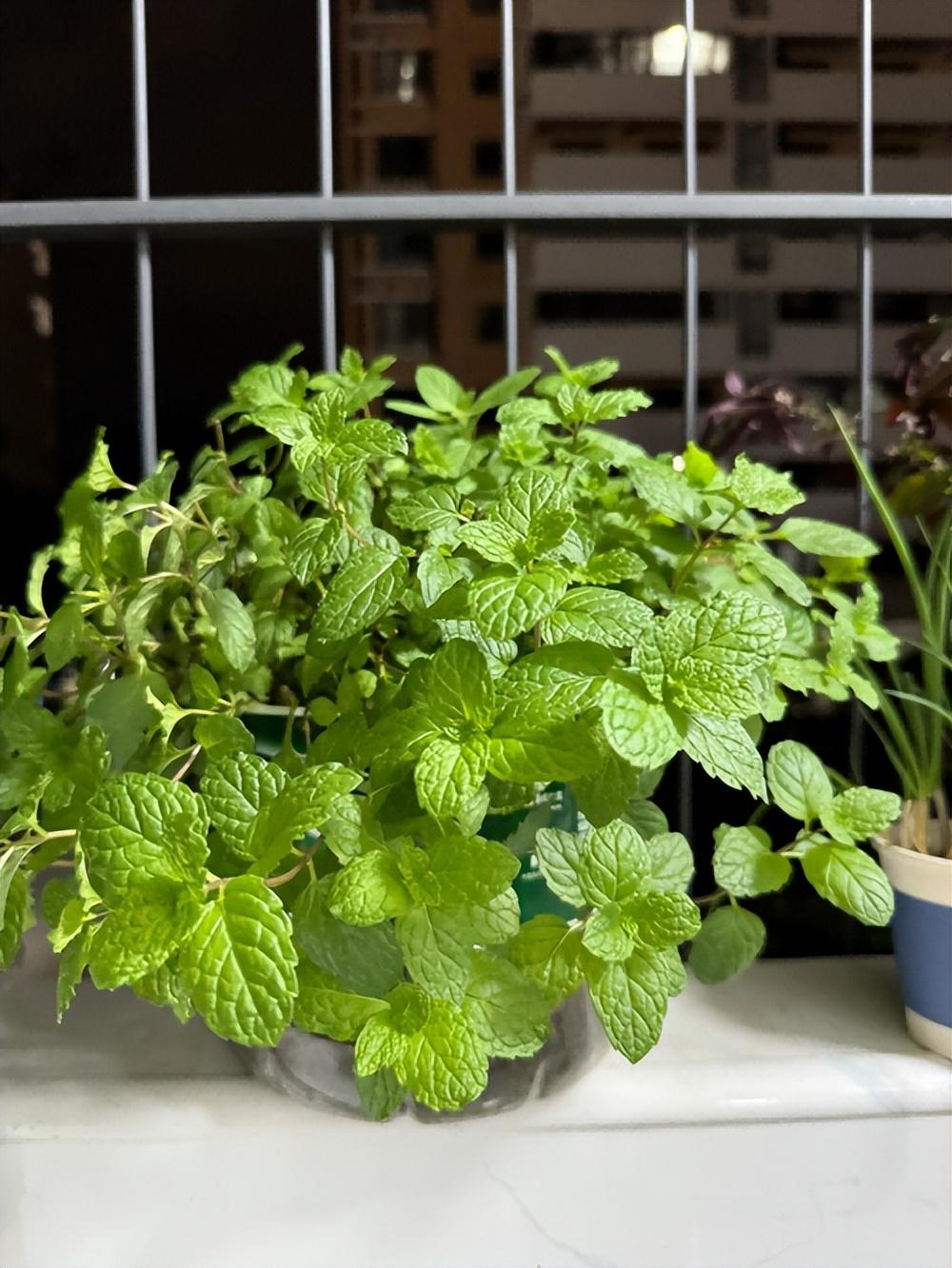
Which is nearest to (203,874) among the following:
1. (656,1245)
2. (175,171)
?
(656,1245)

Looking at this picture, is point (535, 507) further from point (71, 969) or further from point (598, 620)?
point (71, 969)

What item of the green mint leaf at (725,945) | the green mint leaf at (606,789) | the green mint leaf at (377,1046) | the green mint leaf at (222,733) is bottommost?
the green mint leaf at (725,945)

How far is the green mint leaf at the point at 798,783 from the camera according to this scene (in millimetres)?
592

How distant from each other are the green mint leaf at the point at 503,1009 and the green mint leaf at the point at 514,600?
0.54 ft

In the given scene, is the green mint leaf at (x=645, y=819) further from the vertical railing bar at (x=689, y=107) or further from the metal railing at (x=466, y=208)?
the vertical railing bar at (x=689, y=107)

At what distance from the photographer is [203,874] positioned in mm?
423

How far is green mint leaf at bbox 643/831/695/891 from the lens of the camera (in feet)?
1.75

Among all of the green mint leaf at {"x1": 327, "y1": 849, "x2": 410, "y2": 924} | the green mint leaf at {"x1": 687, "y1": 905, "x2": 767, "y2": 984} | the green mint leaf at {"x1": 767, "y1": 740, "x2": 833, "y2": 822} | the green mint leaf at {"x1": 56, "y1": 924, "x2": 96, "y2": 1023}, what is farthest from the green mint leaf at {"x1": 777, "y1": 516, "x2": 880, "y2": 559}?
the green mint leaf at {"x1": 56, "y1": 924, "x2": 96, "y2": 1023}

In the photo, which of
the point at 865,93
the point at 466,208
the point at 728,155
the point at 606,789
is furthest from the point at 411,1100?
the point at 728,155

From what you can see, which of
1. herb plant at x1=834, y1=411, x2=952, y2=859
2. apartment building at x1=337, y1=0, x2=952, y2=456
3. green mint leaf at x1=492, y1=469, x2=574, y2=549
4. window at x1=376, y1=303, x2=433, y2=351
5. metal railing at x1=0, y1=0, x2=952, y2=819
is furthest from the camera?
apartment building at x1=337, y1=0, x2=952, y2=456

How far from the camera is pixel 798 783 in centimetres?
60

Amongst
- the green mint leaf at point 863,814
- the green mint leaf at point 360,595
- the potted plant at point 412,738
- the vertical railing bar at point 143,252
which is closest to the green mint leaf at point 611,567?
the potted plant at point 412,738

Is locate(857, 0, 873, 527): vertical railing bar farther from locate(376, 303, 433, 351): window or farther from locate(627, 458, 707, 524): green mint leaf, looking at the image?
locate(376, 303, 433, 351): window

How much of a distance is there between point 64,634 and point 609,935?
323 mm
